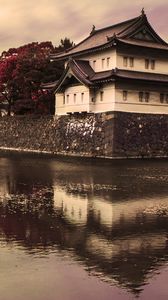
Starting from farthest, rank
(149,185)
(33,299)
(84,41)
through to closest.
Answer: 1. (84,41)
2. (149,185)
3. (33,299)

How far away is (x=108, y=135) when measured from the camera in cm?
3862

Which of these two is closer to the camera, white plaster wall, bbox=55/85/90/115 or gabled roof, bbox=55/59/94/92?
gabled roof, bbox=55/59/94/92

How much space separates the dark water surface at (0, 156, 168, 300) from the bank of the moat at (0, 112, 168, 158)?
749 inches

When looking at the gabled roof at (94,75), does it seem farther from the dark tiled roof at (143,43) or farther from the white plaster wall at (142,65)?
the dark tiled roof at (143,43)

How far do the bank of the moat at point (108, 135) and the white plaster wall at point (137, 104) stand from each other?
56cm

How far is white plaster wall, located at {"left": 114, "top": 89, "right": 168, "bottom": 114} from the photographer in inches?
1555

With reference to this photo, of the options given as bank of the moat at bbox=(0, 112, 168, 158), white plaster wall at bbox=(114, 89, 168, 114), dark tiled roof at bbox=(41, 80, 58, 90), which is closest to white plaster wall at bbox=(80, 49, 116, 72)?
white plaster wall at bbox=(114, 89, 168, 114)

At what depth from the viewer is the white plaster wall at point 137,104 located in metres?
39.5

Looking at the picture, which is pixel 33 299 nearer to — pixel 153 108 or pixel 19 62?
pixel 153 108

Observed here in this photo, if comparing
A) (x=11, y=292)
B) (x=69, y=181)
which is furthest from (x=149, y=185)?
(x=11, y=292)

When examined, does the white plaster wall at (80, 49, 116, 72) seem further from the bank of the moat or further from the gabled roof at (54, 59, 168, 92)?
the bank of the moat

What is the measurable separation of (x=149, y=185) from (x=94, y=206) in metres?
5.63

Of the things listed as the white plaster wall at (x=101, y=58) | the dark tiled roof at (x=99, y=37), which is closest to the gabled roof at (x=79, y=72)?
the white plaster wall at (x=101, y=58)

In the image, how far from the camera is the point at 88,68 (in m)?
43.8
